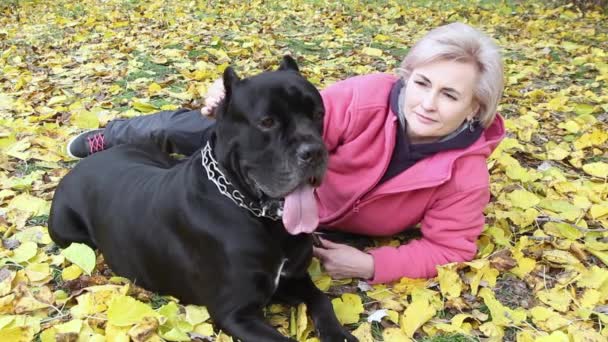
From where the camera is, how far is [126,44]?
7484 millimetres

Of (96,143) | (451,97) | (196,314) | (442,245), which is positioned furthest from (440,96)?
(96,143)

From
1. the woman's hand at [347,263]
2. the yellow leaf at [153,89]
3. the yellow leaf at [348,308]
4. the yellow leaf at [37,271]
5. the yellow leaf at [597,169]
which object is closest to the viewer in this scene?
the yellow leaf at [348,308]

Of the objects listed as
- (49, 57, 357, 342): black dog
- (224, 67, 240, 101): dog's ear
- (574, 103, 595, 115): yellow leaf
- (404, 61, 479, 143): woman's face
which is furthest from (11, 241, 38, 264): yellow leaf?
(574, 103, 595, 115): yellow leaf

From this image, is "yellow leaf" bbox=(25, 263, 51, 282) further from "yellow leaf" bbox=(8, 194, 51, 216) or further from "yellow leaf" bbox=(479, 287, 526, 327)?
"yellow leaf" bbox=(479, 287, 526, 327)

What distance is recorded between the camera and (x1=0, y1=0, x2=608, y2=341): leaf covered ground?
257 cm

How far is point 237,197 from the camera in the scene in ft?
7.91

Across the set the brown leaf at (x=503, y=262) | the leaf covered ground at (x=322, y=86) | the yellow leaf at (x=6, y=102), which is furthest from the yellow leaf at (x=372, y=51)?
the brown leaf at (x=503, y=262)

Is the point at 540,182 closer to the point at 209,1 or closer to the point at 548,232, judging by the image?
the point at 548,232

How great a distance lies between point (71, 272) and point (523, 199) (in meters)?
2.61

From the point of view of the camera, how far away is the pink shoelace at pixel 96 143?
4.17 metres

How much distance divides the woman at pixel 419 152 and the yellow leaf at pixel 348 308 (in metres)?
0.23

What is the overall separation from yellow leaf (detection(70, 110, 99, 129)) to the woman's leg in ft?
1.48

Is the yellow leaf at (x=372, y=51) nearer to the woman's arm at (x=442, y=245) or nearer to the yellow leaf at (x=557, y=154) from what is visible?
the yellow leaf at (x=557, y=154)

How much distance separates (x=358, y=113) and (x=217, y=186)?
96 cm
